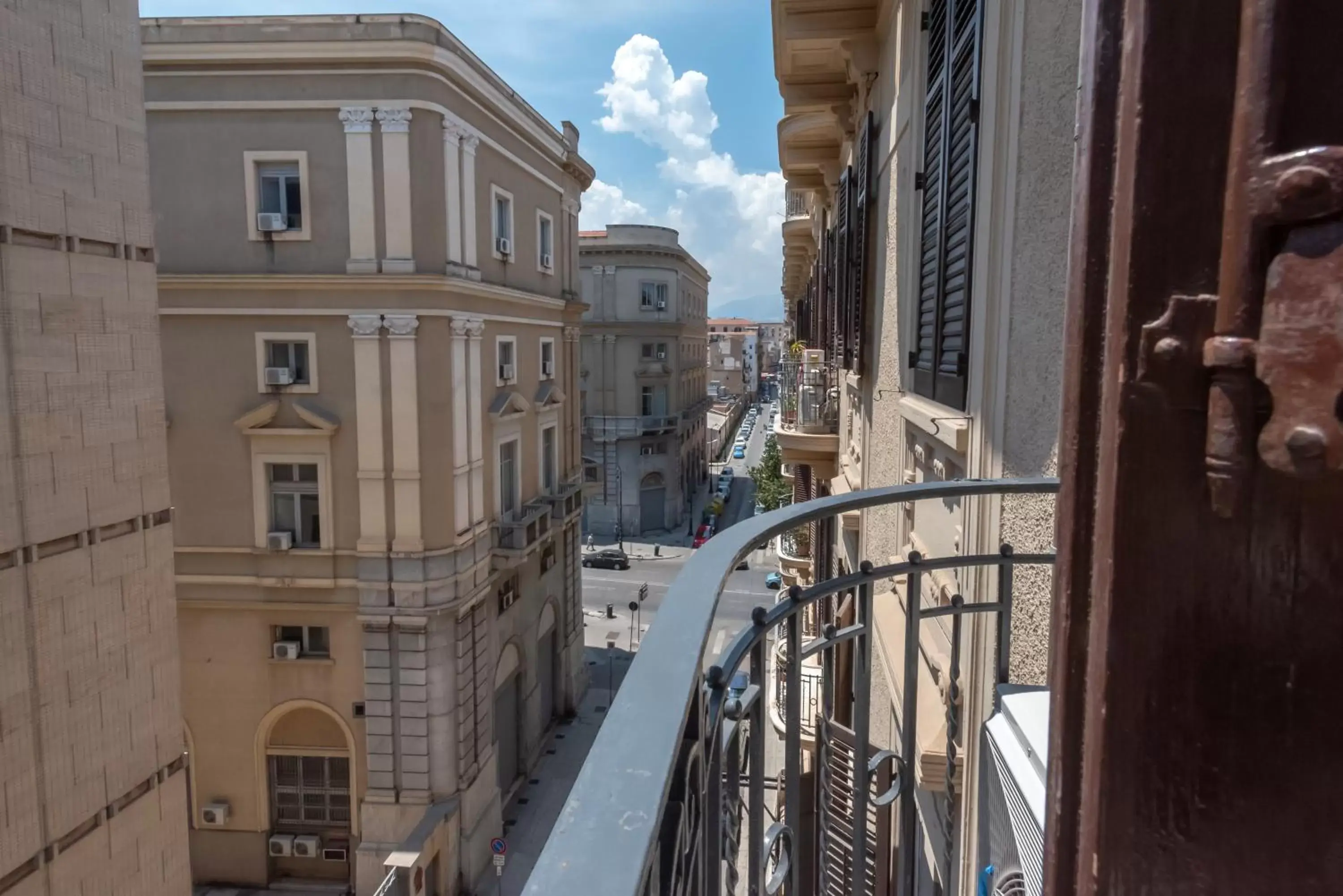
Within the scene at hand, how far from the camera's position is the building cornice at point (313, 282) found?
11.6 metres

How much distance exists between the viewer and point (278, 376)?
462 inches

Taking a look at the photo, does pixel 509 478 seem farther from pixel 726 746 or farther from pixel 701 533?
pixel 701 533

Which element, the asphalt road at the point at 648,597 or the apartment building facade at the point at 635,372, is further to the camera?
the apartment building facade at the point at 635,372

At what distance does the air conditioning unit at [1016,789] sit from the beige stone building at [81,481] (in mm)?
5709

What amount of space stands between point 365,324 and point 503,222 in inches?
144

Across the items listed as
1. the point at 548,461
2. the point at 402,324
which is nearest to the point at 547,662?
the point at 548,461

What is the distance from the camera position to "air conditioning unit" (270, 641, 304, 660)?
1238 cm

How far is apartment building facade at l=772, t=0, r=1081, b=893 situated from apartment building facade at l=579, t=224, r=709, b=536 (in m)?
25.4

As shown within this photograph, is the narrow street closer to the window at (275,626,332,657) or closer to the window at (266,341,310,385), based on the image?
the window at (275,626,332,657)

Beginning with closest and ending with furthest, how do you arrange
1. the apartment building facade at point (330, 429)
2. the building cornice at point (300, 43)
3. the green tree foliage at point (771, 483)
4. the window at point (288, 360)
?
the building cornice at point (300, 43) → the apartment building facade at point (330, 429) → the window at point (288, 360) → the green tree foliage at point (771, 483)

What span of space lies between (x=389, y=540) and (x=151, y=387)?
590 cm

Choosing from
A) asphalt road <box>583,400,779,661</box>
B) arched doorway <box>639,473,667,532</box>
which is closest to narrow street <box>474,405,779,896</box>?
asphalt road <box>583,400,779,661</box>

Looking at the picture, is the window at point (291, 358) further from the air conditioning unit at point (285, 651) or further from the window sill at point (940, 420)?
the window sill at point (940, 420)

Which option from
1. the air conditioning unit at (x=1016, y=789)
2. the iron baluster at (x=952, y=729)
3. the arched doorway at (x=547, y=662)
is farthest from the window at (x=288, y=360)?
the air conditioning unit at (x=1016, y=789)
